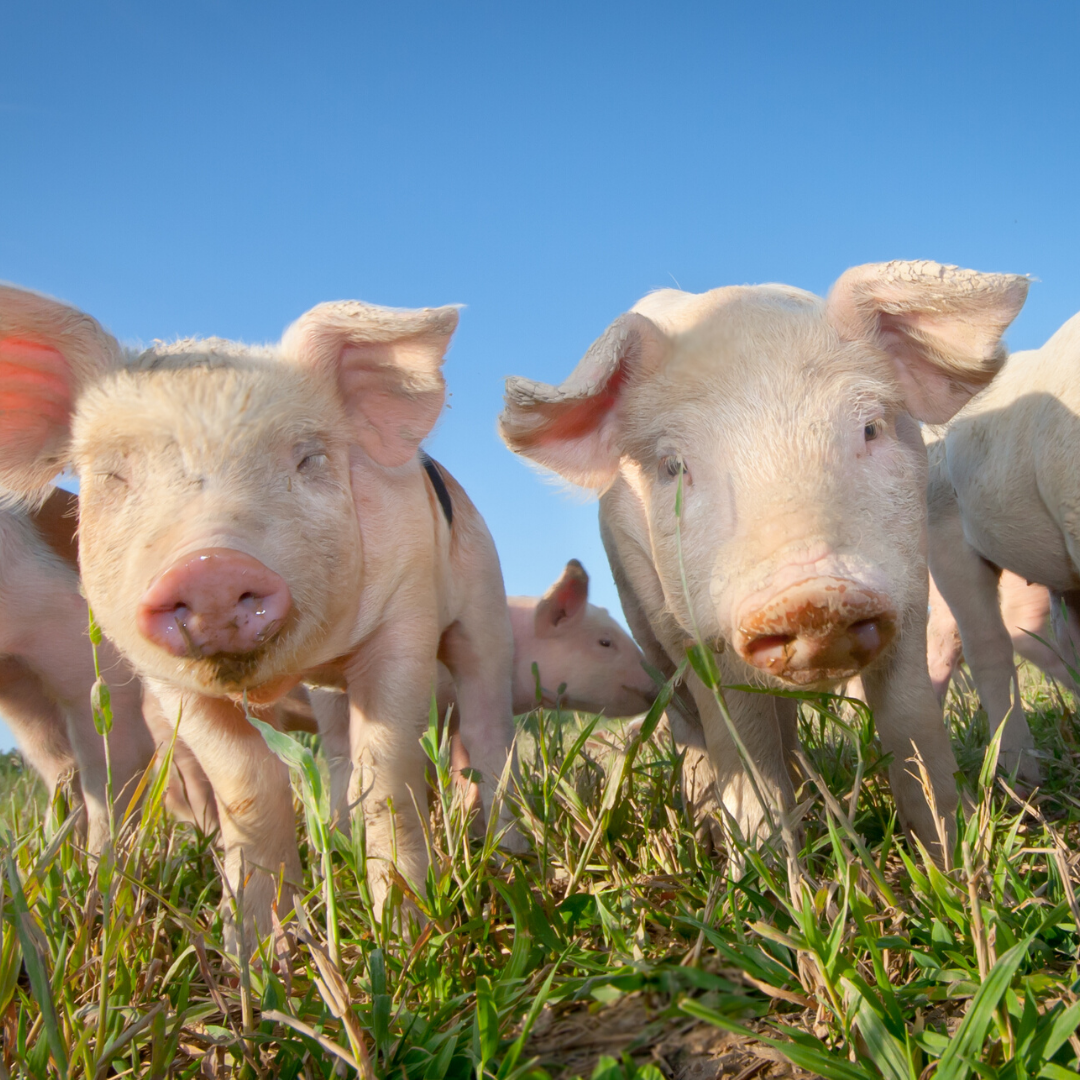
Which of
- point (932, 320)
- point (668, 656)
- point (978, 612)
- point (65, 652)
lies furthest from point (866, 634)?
point (65, 652)

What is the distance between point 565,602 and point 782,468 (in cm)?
405

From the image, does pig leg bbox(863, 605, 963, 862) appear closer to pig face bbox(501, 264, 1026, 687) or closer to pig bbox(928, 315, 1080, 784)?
pig face bbox(501, 264, 1026, 687)

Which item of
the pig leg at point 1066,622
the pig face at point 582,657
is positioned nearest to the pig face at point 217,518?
the pig face at point 582,657

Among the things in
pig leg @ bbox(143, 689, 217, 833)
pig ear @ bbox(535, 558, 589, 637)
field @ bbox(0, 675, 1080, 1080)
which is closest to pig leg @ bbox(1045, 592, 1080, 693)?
pig ear @ bbox(535, 558, 589, 637)

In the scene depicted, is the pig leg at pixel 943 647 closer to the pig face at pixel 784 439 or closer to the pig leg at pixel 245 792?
the pig face at pixel 784 439

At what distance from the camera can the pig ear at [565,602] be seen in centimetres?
636

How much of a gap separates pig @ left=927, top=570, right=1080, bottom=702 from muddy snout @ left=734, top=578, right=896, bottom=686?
13.8ft

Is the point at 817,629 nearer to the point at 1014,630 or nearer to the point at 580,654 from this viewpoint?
the point at 580,654

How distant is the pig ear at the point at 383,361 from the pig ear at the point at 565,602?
303 cm

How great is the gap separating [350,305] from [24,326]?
1014mm

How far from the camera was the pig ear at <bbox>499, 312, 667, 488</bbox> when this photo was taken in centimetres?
299

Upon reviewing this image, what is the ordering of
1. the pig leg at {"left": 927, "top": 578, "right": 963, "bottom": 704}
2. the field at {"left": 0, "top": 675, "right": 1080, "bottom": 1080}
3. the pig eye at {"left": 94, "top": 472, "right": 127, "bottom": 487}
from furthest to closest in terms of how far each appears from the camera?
1. the pig leg at {"left": 927, "top": 578, "right": 963, "bottom": 704}
2. the pig eye at {"left": 94, "top": 472, "right": 127, "bottom": 487}
3. the field at {"left": 0, "top": 675, "right": 1080, "bottom": 1080}

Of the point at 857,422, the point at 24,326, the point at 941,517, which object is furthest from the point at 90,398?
the point at 941,517

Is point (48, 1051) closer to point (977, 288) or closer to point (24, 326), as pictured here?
point (24, 326)
